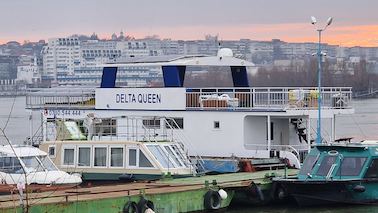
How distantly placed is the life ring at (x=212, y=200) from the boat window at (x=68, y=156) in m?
6.73

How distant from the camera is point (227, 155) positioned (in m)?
32.3

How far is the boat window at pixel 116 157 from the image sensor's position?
30266 mm

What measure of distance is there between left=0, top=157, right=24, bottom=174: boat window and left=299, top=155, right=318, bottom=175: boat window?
8.00 m

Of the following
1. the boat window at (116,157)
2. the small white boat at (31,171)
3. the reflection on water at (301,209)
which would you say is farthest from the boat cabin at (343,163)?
the small white boat at (31,171)

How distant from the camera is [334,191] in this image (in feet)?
89.7

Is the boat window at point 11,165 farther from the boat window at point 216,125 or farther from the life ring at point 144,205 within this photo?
the boat window at point 216,125

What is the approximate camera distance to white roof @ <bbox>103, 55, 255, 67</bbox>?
3341cm

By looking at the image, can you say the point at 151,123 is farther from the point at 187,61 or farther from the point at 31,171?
the point at 31,171

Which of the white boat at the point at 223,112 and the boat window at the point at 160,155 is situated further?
the white boat at the point at 223,112

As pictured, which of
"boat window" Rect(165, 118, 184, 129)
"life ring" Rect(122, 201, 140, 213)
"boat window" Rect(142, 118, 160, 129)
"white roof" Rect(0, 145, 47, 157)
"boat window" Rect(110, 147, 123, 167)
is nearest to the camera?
"life ring" Rect(122, 201, 140, 213)

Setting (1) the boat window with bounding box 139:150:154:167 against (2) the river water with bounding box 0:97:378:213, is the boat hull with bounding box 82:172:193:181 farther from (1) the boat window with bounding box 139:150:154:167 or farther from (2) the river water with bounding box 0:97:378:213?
(2) the river water with bounding box 0:97:378:213

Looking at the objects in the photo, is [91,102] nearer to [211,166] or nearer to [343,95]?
[211,166]

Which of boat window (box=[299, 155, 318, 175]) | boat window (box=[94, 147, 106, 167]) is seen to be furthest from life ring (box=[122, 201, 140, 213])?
boat window (box=[94, 147, 106, 167])

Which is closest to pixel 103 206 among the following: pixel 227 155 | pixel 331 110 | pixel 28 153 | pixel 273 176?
pixel 28 153
